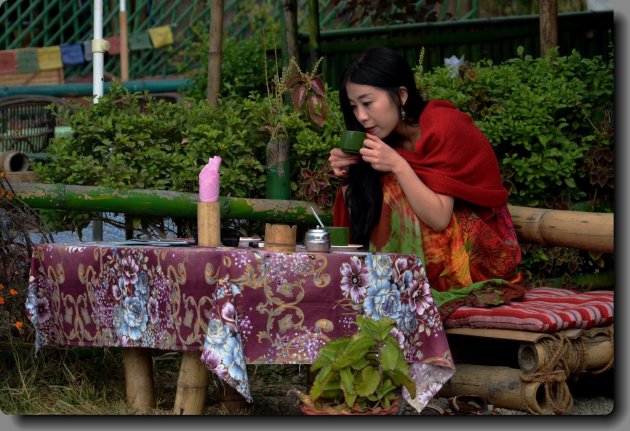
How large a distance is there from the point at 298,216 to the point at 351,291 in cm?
179

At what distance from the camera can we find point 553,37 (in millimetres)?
6617

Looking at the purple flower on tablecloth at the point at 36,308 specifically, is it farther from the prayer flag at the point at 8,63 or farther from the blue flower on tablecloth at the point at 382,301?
the prayer flag at the point at 8,63

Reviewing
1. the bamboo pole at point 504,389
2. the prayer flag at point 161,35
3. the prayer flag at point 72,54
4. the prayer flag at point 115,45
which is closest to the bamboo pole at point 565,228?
the bamboo pole at point 504,389

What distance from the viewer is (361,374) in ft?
12.4

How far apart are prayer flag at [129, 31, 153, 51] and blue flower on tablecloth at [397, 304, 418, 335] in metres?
9.17

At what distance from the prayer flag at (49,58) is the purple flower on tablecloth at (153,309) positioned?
30.9 feet

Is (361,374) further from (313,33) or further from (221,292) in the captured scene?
(313,33)

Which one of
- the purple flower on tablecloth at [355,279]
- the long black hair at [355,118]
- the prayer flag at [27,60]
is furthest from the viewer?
the prayer flag at [27,60]

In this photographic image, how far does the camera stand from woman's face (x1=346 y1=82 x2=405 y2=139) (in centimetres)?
470

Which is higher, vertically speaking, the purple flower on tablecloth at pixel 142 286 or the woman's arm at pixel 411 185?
the woman's arm at pixel 411 185

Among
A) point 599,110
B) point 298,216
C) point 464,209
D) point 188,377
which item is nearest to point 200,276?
point 188,377

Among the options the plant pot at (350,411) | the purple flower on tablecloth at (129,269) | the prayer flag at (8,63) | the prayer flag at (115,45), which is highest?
the prayer flag at (115,45)

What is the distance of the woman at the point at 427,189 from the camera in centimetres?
465

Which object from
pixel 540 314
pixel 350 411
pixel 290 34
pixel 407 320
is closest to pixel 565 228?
pixel 540 314
